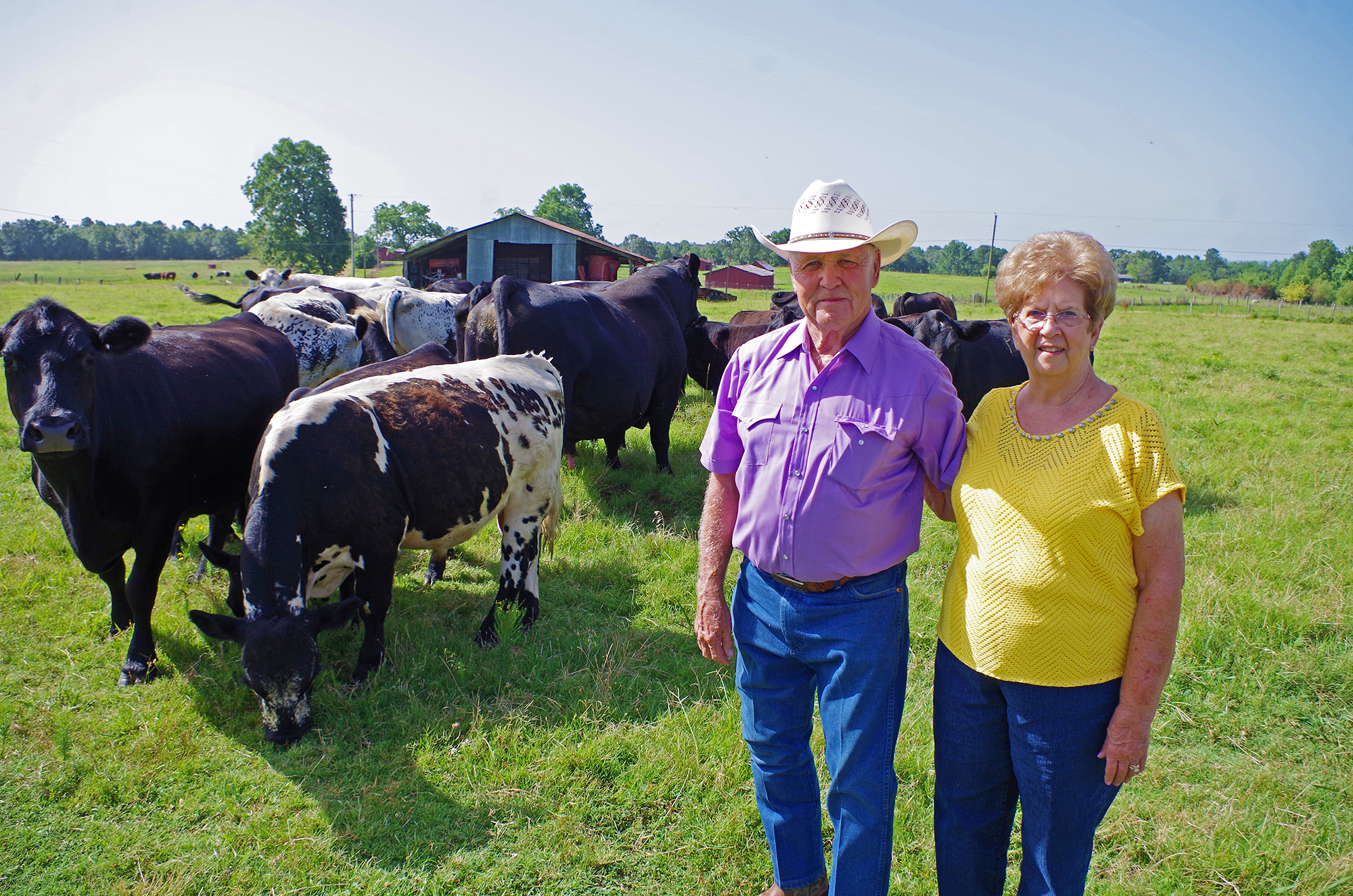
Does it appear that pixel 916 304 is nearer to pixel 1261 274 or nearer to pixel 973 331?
pixel 973 331

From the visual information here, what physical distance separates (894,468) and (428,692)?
3036 mm

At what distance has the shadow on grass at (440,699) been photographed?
3.27 meters

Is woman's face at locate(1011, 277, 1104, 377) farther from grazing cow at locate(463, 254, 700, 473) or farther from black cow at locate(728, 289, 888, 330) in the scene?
black cow at locate(728, 289, 888, 330)

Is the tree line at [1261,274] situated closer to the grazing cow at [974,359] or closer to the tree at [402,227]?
the grazing cow at [974,359]

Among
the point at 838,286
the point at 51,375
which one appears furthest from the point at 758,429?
the point at 51,375

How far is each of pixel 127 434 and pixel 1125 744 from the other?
16.6ft

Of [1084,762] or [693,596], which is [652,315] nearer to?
[693,596]

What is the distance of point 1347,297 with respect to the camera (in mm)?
63875

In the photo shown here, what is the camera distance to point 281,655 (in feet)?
11.6

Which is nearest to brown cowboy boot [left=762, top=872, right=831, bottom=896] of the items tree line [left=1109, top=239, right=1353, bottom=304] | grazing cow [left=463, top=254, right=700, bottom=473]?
grazing cow [left=463, top=254, right=700, bottom=473]

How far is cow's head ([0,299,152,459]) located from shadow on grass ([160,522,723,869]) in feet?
4.91

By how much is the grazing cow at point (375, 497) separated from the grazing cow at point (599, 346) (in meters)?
1.39

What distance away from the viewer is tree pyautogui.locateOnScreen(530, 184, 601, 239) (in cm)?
8744

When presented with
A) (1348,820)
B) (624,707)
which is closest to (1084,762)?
(1348,820)
